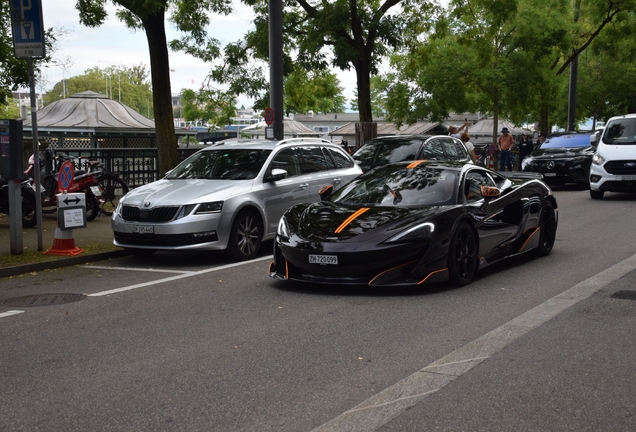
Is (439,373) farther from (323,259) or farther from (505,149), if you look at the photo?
(505,149)

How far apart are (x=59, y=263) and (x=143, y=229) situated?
126cm

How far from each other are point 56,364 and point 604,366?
387 cm

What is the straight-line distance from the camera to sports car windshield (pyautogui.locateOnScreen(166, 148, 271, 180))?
12.4 m

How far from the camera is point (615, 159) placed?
2020 cm

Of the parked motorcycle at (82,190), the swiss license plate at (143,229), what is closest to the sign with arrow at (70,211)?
the swiss license plate at (143,229)

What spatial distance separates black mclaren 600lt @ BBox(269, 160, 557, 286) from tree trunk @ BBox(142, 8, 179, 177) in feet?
26.9

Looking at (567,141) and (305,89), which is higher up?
(305,89)

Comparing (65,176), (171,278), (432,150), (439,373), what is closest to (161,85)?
A: (65,176)

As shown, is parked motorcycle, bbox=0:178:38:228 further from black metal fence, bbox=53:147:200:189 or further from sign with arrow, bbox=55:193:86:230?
black metal fence, bbox=53:147:200:189

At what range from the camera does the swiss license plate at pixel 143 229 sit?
1120 centimetres

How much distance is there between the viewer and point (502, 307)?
26.5ft

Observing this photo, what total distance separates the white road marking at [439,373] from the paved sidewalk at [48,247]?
6.43 meters

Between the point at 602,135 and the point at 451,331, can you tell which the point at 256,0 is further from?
the point at 451,331

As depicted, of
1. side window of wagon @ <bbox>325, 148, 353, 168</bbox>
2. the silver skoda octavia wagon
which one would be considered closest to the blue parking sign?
the silver skoda octavia wagon
